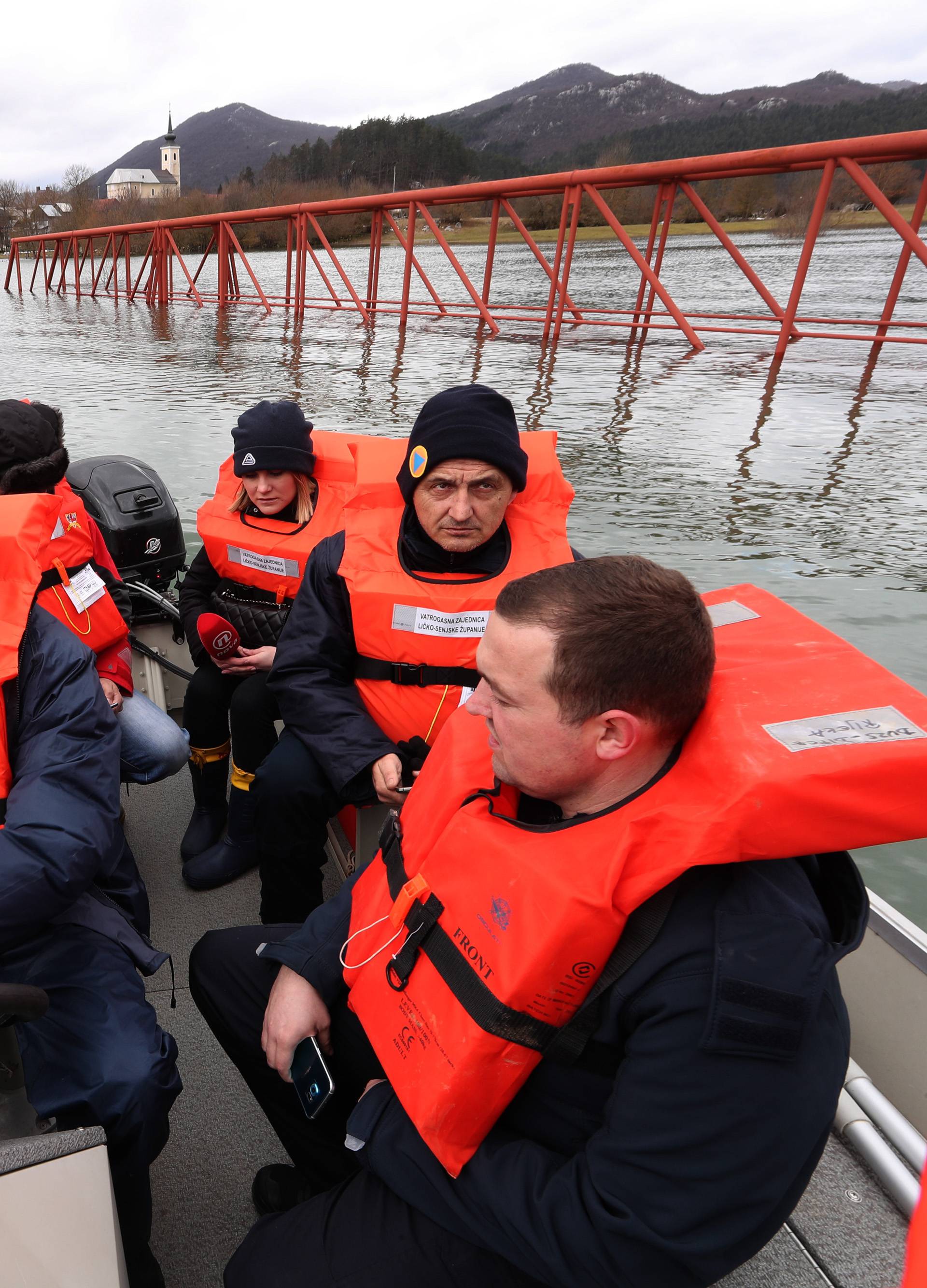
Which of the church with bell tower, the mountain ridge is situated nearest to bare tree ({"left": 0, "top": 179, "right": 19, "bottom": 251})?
the church with bell tower

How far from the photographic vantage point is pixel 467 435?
184 centimetres

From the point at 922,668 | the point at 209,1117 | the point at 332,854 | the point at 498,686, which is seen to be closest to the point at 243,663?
the point at 332,854

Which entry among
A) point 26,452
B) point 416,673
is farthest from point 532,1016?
point 26,452

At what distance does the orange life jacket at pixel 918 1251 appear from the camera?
432 millimetres

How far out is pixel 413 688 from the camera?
1.93m

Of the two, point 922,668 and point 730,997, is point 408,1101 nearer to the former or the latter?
point 730,997

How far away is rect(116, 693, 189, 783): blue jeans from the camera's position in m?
2.19

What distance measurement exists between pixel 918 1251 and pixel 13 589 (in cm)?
149

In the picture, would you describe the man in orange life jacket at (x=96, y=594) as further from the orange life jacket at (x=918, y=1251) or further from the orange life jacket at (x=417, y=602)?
the orange life jacket at (x=918, y=1251)

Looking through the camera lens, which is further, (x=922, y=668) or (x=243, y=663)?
(x=922, y=668)

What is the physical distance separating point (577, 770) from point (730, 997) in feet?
1.01

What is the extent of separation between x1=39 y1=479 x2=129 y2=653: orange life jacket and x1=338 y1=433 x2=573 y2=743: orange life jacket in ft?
2.21

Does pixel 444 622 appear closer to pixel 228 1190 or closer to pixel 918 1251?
pixel 228 1190

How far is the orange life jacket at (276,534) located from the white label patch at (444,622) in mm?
689
